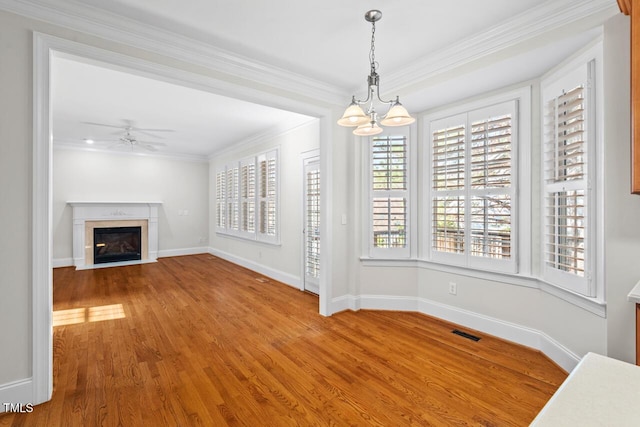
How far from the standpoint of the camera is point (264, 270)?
19.4 feet

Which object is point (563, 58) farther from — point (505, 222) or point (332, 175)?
point (332, 175)

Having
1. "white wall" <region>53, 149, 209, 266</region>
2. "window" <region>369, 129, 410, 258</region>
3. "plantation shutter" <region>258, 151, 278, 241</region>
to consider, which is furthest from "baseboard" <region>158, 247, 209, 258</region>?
"window" <region>369, 129, 410, 258</region>

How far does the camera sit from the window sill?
222 cm

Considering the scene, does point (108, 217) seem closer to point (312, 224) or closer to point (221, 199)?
point (221, 199)

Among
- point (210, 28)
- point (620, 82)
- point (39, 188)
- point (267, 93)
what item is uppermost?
point (210, 28)

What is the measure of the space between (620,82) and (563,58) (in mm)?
677

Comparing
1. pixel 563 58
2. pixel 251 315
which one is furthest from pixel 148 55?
pixel 563 58

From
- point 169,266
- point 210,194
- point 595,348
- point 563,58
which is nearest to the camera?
point 595,348

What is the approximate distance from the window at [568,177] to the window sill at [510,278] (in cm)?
6

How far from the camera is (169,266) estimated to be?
675 cm

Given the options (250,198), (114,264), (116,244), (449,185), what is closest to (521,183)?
(449,185)

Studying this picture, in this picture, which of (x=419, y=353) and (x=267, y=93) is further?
(x=267, y=93)

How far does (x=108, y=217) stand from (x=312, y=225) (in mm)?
5297

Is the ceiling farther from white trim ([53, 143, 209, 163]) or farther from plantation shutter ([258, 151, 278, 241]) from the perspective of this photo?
white trim ([53, 143, 209, 163])
